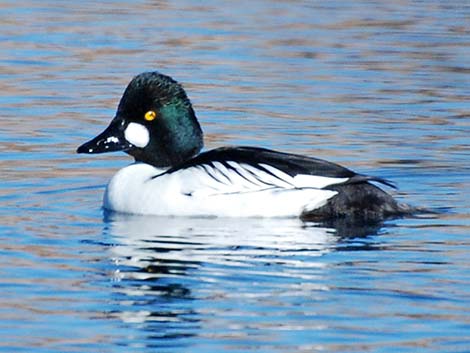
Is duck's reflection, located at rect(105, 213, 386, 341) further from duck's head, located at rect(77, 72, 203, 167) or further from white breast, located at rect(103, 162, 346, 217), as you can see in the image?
duck's head, located at rect(77, 72, 203, 167)

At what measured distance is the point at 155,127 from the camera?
12273 millimetres

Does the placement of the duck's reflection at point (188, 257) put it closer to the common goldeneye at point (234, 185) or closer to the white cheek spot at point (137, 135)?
the common goldeneye at point (234, 185)

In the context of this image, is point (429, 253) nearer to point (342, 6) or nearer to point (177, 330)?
point (177, 330)

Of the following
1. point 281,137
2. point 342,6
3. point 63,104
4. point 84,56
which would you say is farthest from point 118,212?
point 342,6

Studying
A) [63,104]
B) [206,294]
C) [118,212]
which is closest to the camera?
[206,294]

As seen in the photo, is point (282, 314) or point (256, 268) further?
point (256, 268)

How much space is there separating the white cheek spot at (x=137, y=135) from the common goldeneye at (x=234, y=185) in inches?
3.7

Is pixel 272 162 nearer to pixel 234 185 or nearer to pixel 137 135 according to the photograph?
pixel 234 185

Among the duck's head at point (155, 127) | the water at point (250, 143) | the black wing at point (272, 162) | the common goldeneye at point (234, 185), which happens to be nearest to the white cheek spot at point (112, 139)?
the duck's head at point (155, 127)

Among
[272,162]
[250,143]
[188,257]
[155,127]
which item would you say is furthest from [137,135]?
[250,143]

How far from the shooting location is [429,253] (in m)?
10.3

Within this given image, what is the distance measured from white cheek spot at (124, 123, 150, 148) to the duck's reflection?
68 cm

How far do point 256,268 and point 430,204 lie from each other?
8.54ft

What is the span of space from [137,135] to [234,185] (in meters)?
0.96
